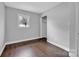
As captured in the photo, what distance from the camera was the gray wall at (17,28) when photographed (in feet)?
12.2

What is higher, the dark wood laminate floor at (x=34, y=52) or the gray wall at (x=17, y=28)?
the gray wall at (x=17, y=28)

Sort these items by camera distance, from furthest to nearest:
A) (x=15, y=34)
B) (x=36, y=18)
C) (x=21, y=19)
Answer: (x=36, y=18) < (x=21, y=19) < (x=15, y=34)

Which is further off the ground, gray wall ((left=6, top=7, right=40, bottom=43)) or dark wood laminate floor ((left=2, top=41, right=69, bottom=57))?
gray wall ((left=6, top=7, right=40, bottom=43))

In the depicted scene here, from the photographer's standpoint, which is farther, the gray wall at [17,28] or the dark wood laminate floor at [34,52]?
the gray wall at [17,28]

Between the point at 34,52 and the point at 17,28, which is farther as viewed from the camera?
the point at 17,28

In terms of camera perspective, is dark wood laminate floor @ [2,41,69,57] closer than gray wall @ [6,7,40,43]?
Yes

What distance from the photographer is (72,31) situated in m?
2.05

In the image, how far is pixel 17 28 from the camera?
→ 13.5 ft

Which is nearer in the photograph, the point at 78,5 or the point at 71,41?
the point at 78,5

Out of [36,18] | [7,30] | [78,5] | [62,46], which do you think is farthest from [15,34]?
[78,5]

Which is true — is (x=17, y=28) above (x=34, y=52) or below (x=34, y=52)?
above

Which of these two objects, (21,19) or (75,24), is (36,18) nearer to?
(21,19)

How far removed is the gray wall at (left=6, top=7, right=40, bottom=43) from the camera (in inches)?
146

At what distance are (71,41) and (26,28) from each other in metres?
3.33
